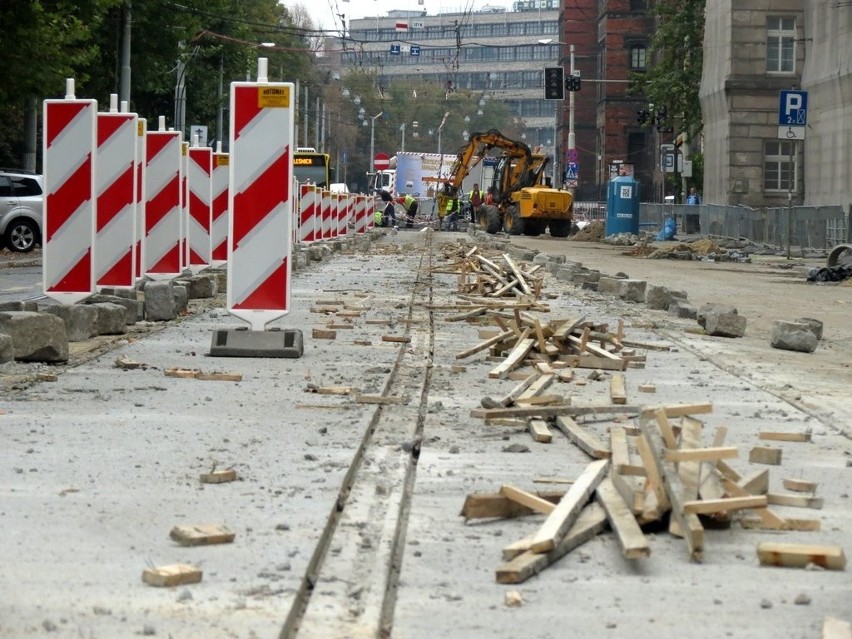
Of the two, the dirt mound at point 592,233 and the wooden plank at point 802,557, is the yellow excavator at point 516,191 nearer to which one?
the dirt mound at point 592,233

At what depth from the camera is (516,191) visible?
59.5m

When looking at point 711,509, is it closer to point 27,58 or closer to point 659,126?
point 27,58

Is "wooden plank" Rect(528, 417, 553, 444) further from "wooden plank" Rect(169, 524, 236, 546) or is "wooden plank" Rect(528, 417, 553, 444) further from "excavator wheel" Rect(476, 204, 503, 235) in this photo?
"excavator wheel" Rect(476, 204, 503, 235)

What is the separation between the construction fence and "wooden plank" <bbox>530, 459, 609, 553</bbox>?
1175 inches

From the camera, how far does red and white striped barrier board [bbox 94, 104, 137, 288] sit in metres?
14.0

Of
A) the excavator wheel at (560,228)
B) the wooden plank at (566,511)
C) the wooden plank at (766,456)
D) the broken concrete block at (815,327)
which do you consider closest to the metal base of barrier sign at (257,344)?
the wooden plank at (766,456)

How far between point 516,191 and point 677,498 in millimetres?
54683

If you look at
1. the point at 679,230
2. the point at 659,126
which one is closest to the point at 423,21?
the point at 659,126

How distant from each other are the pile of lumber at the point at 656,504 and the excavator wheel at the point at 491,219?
5378 cm

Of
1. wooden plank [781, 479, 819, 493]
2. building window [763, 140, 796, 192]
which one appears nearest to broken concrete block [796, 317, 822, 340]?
wooden plank [781, 479, 819, 493]

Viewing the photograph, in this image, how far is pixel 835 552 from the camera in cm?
499

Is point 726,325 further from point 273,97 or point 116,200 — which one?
point 116,200

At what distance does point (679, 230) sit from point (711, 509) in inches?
2119

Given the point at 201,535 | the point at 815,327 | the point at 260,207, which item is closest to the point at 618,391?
the point at 260,207
